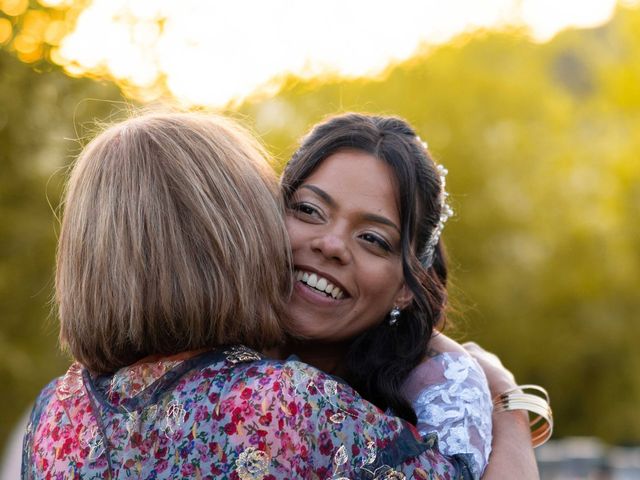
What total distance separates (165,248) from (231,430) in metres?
0.48

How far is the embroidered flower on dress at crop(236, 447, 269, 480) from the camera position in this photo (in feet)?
8.09

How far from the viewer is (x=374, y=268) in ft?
11.0

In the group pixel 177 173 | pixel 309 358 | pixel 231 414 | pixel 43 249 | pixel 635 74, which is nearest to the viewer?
pixel 231 414

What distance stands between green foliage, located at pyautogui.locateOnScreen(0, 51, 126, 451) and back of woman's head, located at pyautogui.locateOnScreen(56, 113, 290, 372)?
9281mm

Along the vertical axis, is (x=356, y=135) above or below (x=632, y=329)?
above

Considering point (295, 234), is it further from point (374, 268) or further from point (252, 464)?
point (252, 464)

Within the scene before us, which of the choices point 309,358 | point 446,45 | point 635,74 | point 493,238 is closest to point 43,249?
point 309,358

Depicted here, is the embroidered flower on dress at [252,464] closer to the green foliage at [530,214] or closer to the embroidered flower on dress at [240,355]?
the embroidered flower on dress at [240,355]

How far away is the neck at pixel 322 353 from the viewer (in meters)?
3.53

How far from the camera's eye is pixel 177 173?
272 centimetres

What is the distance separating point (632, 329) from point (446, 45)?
910cm

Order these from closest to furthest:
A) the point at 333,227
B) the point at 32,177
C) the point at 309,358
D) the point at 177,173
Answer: the point at 177,173 < the point at 333,227 < the point at 309,358 < the point at 32,177

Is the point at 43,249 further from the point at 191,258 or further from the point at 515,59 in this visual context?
the point at 515,59

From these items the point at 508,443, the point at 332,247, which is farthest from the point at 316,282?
the point at 508,443
